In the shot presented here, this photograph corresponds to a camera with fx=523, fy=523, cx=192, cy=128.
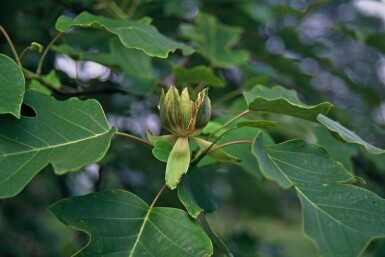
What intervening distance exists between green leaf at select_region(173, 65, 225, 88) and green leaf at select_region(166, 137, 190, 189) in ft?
1.26

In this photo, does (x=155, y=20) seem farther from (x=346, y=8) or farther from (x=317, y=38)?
(x=346, y=8)

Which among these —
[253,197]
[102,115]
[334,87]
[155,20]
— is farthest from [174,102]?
[334,87]

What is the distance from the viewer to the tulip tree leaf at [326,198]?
715 millimetres

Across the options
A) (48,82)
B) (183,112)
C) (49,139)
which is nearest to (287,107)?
(183,112)

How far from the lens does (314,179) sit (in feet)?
2.66

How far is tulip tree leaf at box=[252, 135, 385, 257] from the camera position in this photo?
0.72m

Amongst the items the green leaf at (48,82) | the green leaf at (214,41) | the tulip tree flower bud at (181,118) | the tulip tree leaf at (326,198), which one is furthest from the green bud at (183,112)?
the green leaf at (214,41)

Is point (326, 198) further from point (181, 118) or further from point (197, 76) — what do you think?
point (197, 76)

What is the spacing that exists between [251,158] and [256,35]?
0.98 metres

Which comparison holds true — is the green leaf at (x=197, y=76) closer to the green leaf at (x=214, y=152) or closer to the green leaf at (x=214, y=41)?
the green leaf at (x=214, y=41)

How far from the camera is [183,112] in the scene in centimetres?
82

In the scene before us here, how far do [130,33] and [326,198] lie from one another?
1.47 ft

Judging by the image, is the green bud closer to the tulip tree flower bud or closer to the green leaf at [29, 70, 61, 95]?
the tulip tree flower bud

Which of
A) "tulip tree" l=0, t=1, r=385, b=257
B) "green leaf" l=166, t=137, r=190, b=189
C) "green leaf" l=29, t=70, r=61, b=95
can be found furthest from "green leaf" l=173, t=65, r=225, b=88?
"green leaf" l=166, t=137, r=190, b=189
